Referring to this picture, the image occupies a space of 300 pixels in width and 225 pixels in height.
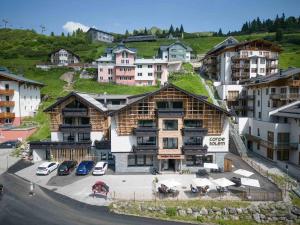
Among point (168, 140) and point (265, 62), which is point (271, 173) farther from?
point (265, 62)

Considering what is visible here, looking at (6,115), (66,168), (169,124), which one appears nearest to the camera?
(66,168)

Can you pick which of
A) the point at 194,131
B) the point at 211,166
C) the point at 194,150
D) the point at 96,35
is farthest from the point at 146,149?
the point at 96,35

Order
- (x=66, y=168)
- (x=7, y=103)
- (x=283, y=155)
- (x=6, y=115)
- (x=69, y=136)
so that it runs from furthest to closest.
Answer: (x=7, y=103), (x=6, y=115), (x=69, y=136), (x=283, y=155), (x=66, y=168)

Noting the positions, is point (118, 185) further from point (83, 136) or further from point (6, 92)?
point (6, 92)

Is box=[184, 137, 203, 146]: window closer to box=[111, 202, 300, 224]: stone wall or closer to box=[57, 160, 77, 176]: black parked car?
box=[111, 202, 300, 224]: stone wall

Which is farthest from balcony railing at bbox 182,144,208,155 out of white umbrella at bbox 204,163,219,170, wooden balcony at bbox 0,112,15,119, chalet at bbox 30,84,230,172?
wooden balcony at bbox 0,112,15,119
